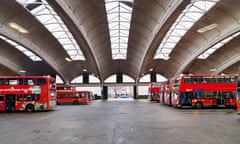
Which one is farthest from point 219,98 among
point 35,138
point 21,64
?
point 21,64

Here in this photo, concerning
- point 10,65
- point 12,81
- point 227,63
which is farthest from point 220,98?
point 10,65

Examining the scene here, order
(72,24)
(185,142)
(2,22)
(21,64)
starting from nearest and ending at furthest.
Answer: (185,142) → (72,24) → (2,22) → (21,64)

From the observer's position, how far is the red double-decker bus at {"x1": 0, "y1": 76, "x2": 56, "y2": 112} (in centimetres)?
2372

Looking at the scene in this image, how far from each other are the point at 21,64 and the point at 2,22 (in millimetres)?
24621

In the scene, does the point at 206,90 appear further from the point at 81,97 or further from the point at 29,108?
the point at 81,97

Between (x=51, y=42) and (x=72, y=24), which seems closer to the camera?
(x=72, y=24)

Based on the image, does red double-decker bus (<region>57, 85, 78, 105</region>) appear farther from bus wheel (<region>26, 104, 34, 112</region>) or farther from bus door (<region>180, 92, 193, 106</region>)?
bus door (<region>180, 92, 193, 106</region>)

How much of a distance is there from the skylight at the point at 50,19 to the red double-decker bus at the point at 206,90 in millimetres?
16057

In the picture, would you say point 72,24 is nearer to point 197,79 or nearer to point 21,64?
point 197,79

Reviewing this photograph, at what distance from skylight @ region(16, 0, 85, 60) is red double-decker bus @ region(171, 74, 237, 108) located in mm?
16057

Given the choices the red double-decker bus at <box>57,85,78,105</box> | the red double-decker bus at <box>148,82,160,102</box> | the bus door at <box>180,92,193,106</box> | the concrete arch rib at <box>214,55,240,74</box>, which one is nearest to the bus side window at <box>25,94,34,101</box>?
the bus door at <box>180,92,193,106</box>

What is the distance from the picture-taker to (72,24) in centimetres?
2348

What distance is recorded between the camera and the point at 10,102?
23.9m

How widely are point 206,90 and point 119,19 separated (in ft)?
46.1
